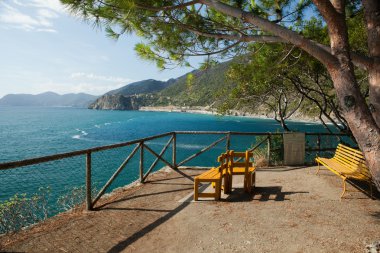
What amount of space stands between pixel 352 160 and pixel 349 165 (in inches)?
6.7

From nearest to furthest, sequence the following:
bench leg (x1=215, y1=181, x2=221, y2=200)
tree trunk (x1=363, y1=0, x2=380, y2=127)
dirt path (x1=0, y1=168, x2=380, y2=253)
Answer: tree trunk (x1=363, y1=0, x2=380, y2=127) → dirt path (x1=0, y1=168, x2=380, y2=253) → bench leg (x1=215, y1=181, x2=221, y2=200)

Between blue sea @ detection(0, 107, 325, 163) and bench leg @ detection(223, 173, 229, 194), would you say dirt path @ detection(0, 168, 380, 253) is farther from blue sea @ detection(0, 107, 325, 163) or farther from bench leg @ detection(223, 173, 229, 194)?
blue sea @ detection(0, 107, 325, 163)

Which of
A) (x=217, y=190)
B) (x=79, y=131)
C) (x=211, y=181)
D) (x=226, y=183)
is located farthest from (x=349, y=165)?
(x=79, y=131)

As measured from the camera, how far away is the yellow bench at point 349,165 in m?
6.27

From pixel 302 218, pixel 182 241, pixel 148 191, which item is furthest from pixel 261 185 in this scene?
pixel 182 241

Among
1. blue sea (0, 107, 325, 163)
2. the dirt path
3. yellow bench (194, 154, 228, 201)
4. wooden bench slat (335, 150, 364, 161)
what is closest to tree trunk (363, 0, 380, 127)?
the dirt path

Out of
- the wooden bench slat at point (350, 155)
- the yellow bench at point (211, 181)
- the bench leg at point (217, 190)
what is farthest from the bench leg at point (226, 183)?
the wooden bench slat at point (350, 155)

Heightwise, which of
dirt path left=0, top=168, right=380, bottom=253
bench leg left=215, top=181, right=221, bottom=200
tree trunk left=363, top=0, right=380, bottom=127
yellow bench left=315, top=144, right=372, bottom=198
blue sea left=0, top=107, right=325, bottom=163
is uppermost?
tree trunk left=363, top=0, right=380, bottom=127

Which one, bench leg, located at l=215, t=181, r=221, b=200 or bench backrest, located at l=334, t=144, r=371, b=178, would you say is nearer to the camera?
bench leg, located at l=215, t=181, r=221, b=200

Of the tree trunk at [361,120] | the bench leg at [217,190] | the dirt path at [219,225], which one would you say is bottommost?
the dirt path at [219,225]

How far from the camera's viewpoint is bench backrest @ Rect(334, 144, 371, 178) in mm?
6422

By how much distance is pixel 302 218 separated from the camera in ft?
17.0

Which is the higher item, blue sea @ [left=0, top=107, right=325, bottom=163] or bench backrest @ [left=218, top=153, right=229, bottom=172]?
→ bench backrest @ [left=218, top=153, right=229, bottom=172]

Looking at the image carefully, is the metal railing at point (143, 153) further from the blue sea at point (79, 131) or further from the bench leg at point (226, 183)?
the blue sea at point (79, 131)
